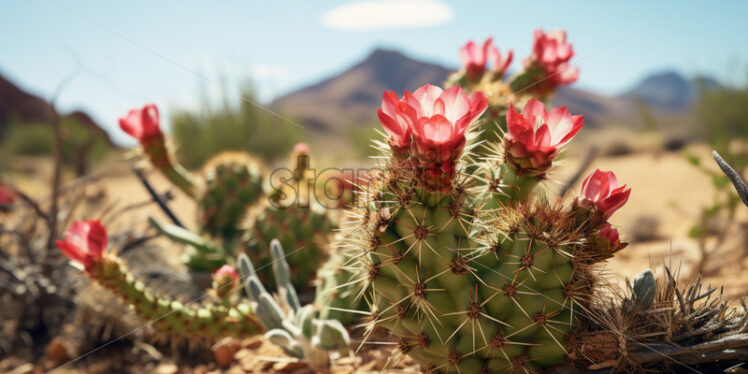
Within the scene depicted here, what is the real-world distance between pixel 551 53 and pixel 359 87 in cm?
6877

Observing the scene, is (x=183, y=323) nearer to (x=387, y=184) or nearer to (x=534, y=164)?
(x=387, y=184)

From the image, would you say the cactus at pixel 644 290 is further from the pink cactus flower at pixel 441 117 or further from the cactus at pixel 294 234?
the cactus at pixel 294 234

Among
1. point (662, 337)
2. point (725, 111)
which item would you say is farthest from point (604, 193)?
point (725, 111)

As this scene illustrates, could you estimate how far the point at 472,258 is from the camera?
128 centimetres

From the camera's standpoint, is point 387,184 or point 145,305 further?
point 145,305

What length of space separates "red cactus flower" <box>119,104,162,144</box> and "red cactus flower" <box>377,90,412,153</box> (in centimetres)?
184

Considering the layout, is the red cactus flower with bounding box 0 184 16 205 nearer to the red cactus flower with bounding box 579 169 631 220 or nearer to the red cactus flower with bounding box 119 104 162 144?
the red cactus flower with bounding box 119 104 162 144

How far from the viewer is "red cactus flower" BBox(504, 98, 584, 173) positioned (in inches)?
49.5

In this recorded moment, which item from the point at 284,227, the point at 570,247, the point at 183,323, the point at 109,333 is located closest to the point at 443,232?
the point at 570,247

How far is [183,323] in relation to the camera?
6.63ft

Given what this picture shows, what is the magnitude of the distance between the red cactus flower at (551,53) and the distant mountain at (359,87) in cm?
4482

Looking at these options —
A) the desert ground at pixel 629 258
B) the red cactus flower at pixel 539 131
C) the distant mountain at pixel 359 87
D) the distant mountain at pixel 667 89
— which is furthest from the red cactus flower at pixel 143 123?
the distant mountain at pixel 667 89

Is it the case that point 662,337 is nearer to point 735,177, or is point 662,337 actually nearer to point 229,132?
point 735,177

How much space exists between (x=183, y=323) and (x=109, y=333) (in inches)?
32.9
